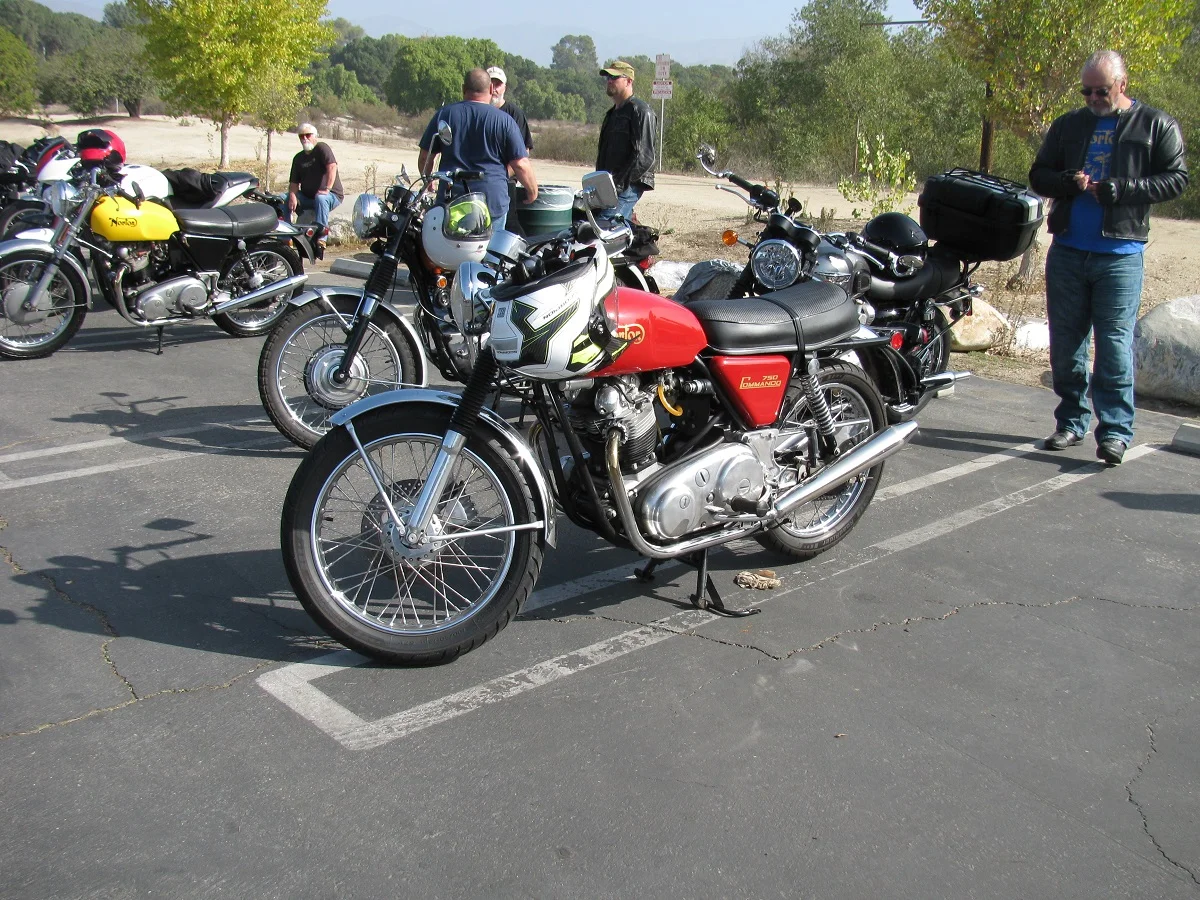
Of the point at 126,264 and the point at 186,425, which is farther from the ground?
the point at 126,264

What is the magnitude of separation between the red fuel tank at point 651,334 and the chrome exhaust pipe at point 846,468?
Result: 762mm

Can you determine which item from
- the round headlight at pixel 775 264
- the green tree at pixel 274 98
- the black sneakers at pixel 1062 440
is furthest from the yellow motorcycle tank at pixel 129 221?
the green tree at pixel 274 98

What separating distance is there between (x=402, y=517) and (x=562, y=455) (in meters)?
0.63

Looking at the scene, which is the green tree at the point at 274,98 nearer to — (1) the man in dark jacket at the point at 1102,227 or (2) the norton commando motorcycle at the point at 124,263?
(2) the norton commando motorcycle at the point at 124,263

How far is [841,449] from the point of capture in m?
4.69

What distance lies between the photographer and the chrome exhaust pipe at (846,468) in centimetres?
425

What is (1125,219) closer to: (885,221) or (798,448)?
(885,221)

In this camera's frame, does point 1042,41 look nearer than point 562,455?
No

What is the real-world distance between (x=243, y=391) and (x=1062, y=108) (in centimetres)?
996

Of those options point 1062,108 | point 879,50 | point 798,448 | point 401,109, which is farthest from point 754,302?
point 401,109

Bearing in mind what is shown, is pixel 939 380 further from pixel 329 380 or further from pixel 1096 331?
pixel 329 380

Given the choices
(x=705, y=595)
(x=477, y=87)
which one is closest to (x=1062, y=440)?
(x=705, y=595)

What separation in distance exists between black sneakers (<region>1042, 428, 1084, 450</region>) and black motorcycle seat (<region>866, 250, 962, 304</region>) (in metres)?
1.12

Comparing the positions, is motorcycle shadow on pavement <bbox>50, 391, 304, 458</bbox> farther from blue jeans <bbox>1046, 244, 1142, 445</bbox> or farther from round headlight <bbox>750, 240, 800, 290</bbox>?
blue jeans <bbox>1046, 244, 1142, 445</bbox>
